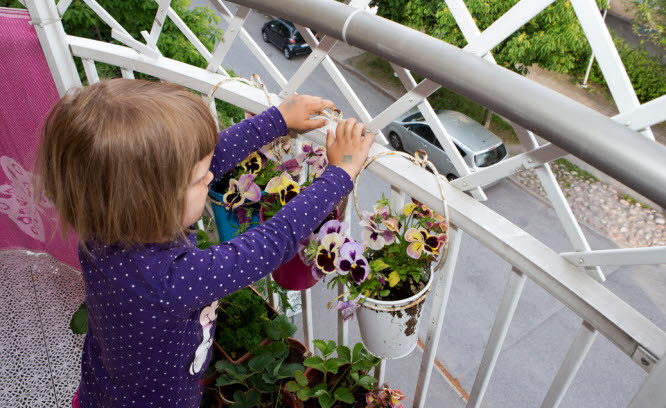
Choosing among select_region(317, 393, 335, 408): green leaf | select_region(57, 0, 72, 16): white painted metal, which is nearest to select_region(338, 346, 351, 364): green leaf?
select_region(317, 393, 335, 408): green leaf

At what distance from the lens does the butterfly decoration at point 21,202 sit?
73.6 inches

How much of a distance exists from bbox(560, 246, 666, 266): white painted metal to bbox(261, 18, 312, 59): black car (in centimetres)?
992

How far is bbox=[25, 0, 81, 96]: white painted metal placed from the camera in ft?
4.69

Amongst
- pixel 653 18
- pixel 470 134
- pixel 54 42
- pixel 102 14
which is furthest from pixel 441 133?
pixel 653 18

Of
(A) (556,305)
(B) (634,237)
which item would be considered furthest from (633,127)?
(B) (634,237)

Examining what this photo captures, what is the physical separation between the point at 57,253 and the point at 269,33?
31.3ft

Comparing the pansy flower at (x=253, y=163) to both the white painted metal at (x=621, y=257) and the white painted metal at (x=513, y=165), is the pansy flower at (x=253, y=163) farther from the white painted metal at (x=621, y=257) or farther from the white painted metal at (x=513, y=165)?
the white painted metal at (x=621, y=257)

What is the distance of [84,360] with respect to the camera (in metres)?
1.25

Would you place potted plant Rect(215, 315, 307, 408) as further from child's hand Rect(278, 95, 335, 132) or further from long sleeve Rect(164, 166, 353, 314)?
child's hand Rect(278, 95, 335, 132)

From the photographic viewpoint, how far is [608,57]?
689 millimetres

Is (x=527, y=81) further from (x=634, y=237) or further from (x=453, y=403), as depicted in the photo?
(x=634, y=237)

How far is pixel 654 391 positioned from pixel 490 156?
6.17 m

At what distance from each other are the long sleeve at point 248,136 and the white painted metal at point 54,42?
58 centimetres

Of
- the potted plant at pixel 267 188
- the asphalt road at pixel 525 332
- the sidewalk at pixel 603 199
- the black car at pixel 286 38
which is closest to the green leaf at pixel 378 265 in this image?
the potted plant at pixel 267 188
